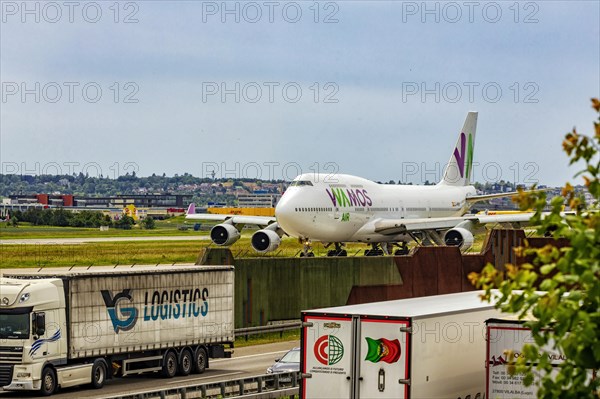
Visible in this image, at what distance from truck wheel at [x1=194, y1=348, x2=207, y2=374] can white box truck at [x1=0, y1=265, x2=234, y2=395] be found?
3 cm

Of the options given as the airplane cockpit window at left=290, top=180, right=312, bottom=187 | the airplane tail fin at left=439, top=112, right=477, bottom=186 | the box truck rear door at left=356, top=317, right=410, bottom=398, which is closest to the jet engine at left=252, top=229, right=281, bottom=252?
the airplane cockpit window at left=290, top=180, right=312, bottom=187

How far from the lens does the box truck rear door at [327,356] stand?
21.5 m

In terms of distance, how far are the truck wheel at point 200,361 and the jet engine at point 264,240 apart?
28465 millimetres

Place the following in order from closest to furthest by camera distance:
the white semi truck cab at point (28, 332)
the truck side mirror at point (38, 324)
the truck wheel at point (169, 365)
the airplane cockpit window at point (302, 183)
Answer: the white semi truck cab at point (28, 332)
the truck side mirror at point (38, 324)
the truck wheel at point (169, 365)
the airplane cockpit window at point (302, 183)

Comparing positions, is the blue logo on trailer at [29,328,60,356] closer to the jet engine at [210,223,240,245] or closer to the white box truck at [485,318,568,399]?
the white box truck at [485,318,568,399]

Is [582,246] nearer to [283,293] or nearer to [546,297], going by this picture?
[546,297]

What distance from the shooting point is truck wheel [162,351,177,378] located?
34.5 meters

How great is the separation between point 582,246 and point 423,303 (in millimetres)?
13572

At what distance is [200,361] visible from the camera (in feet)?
119

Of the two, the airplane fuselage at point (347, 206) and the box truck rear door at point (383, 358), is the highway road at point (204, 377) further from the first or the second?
the airplane fuselage at point (347, 206)

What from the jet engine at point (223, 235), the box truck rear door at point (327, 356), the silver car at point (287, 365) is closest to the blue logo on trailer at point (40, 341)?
the silver car at point (287, 365)

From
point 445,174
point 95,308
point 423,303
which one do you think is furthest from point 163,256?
point 423,303

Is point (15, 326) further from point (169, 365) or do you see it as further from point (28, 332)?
point (169, 365)

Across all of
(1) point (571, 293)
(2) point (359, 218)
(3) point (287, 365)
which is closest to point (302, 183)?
(2) point (359, 218)
